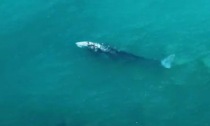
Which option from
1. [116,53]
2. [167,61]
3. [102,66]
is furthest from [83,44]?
[167,61]

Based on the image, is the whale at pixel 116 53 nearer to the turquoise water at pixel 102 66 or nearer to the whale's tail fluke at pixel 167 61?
the whale's tail fluke at pixel 167 61

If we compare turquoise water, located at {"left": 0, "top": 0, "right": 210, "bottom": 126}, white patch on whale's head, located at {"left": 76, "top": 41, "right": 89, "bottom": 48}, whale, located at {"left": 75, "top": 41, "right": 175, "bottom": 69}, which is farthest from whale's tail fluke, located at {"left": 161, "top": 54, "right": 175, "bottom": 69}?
white patch on whale's head, located at {"left": 76, "top": 41, "right": 89, "bottom": 48}

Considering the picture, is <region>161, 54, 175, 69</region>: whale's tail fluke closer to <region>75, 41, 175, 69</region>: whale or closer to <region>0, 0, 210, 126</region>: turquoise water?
<region>75, 41, 175, 69</region>: whale

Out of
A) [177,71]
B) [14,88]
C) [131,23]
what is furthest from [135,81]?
[14,88]

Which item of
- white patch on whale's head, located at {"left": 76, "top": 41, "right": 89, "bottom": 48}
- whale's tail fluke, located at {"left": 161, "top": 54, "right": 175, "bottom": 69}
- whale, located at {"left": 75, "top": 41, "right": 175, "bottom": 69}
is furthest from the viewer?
white patch on whale's head, located at {"left": 76, "top": 41, "right": 89, "bottom": 48}

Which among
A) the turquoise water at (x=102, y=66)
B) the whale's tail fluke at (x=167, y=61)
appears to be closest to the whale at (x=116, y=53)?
the whale's tail fluke at (x=167, y=61)

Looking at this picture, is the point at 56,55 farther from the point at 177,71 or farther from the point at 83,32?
the point at 177,71
